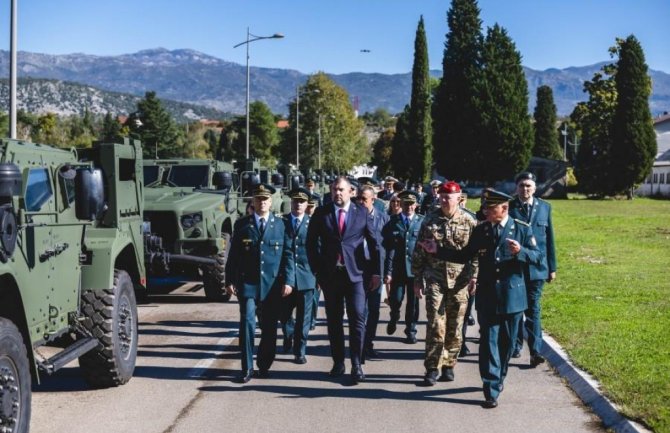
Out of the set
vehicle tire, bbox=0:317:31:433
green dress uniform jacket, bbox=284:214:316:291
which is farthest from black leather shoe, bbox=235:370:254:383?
vehicle tire, bbox=0:317:31:433

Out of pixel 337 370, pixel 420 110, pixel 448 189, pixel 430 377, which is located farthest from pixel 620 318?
pixel 420 110

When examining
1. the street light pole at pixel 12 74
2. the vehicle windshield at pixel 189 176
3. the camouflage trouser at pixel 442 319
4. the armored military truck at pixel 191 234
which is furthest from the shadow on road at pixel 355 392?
the vehicle windshield at pixel 189 176

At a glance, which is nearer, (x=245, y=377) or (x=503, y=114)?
(x=245, y=377)

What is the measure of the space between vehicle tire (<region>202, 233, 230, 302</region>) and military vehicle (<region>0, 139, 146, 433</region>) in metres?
4.60

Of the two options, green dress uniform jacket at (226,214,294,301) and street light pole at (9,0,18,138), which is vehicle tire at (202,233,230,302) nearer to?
street light pole at (9,0,18,138)

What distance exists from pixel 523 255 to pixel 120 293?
3717 millimetres

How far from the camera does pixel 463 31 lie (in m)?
72.6

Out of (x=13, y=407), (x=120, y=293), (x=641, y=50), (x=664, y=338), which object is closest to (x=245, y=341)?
(x=120, y=293)

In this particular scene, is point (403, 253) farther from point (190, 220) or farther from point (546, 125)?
point (546, 125)

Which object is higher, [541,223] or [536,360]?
[541,223]

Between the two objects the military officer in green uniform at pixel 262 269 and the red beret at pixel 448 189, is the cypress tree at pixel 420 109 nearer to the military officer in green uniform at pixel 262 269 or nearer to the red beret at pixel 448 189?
the military officer in green uniform at pixel 262 269

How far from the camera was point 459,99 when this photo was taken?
69.8 meters

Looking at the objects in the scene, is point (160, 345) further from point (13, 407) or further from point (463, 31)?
point (463, 31)

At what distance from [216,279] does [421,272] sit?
6.42 metres
